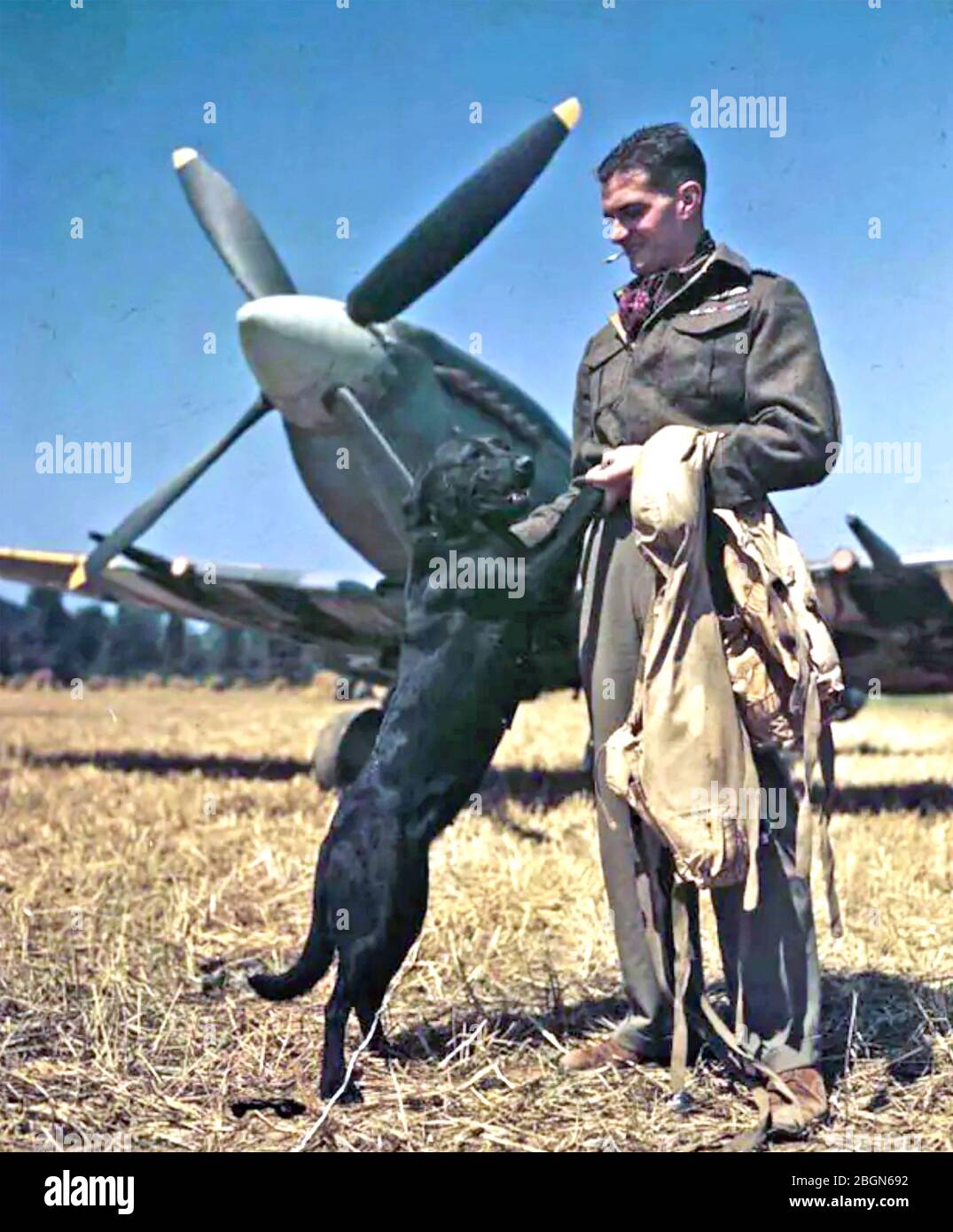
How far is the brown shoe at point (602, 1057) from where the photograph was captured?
3.07 metres

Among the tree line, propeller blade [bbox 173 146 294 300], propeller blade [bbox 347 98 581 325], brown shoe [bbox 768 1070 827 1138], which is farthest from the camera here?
the tree line

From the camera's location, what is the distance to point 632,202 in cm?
282

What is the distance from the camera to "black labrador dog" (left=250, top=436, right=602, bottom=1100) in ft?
9.57

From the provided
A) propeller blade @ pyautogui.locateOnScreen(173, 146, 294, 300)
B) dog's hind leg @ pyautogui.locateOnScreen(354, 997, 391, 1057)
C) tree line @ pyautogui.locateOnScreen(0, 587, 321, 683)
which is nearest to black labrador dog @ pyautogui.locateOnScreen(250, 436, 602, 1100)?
dog's hind leg @ pyautogui.locateOnScreen(354, 997, 391, 1057)

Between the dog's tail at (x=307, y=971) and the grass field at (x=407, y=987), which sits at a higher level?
the dog's tail at (x=307, y=971)

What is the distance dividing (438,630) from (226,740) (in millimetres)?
11855

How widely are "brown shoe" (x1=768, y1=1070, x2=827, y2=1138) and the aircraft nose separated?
583 centimetres

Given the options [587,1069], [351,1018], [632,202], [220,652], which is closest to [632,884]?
[587,1069]

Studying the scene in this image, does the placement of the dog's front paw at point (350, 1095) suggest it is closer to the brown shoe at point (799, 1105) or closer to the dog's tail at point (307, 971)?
the dog's tail at point (307, 971)

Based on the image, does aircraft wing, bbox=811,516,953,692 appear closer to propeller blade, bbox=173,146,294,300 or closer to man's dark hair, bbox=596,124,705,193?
propeller blade, bbox=173,146,294,300

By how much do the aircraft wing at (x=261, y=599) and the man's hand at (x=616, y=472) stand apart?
20.3 feet

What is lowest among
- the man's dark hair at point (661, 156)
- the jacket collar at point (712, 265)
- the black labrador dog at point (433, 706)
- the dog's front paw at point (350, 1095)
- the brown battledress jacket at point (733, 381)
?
the dog's front paw at point (350, 1095)

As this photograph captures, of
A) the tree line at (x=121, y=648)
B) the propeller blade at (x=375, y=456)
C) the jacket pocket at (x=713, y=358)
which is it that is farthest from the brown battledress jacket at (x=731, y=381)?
the tree line at (x=121, y=648)
